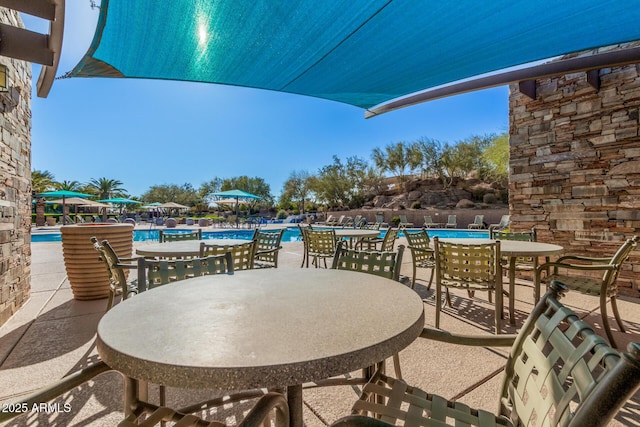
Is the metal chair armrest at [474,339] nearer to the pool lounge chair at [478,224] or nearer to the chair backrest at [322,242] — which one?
the chair backrest at [322,242]

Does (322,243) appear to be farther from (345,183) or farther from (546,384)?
(345,183)

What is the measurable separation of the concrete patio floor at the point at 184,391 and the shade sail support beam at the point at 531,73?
7.30ft

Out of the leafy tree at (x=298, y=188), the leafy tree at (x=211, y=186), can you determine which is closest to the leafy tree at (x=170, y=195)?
the leafy tree at (x=211, y=186)

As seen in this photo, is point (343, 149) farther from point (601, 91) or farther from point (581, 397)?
point (581, 397)

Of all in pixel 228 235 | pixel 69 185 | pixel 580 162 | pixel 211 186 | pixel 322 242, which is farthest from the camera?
pixel 211 186

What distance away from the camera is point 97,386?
1.73 meters

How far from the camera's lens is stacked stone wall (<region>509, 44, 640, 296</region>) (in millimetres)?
3494

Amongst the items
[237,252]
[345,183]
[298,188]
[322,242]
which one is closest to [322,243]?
[322,242]

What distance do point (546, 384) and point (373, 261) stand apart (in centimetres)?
112

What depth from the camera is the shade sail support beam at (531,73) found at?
97.5 inches

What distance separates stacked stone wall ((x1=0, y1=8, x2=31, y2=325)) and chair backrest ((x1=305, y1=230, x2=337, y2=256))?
330 cm

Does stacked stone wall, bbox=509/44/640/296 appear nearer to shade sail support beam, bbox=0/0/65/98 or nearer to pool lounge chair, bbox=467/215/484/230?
shade sail support beam, bbox=0/0/65/98

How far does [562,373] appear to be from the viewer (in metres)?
0.68

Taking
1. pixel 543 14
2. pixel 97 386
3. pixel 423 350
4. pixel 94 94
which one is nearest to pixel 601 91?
pixel 543 14
